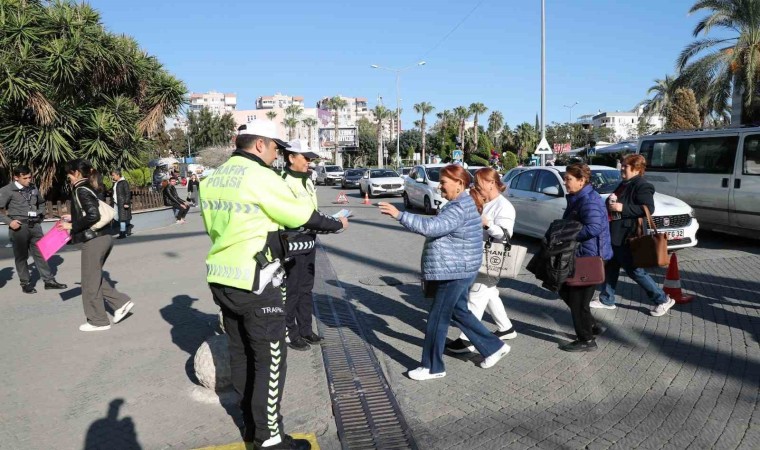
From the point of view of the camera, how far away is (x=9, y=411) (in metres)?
4.27

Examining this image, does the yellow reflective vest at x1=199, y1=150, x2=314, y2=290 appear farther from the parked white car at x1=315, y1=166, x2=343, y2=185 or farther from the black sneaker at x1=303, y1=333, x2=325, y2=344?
the parked white car at x1=315, y1=166, x2=343, y2=185

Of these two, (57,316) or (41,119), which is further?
(41,119)

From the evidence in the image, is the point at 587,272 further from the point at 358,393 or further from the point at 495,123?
the point at 495,123

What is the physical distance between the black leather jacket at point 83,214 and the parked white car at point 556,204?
293 inches

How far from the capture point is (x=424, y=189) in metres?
19.6

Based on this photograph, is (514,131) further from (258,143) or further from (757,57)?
(258,143)

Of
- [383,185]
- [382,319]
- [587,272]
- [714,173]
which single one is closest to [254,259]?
[587,272]

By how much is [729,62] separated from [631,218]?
22.1 metres

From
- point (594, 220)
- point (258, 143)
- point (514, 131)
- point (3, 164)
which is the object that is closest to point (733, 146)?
point (594, 220)

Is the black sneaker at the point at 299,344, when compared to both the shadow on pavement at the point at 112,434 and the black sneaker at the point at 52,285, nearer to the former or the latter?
the shadow on pavement at the point at 112,434

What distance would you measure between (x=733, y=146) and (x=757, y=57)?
48.0 ft

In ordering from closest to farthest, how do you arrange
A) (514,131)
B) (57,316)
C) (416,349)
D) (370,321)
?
(416,349) < (370,321) < (57,316) < (514,131)

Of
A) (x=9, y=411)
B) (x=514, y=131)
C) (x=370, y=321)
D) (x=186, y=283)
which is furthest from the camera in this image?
(x=514, y=131)

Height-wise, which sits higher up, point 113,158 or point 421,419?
point 113,158
